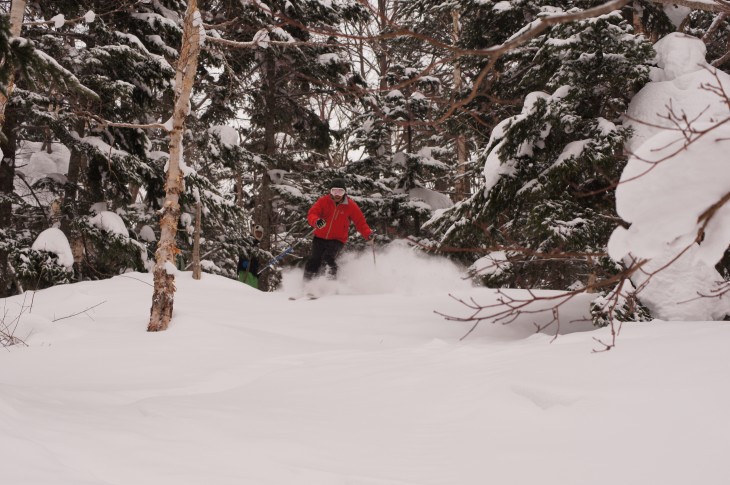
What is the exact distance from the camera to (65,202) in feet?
32.2

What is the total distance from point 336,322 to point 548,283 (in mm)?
7499

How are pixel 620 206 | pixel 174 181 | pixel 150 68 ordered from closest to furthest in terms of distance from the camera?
pixel 620 206 < pixel 174 181 < pixel 150 68

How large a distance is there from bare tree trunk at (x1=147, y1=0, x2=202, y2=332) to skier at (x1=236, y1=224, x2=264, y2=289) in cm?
683

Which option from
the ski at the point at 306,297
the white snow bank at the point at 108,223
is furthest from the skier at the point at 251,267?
the ski at the point at 306,297

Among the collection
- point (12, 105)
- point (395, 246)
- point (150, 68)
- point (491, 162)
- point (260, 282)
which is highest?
point (150, 68)

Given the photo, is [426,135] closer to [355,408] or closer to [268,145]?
[268,145]

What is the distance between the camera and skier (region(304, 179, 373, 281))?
9.12m

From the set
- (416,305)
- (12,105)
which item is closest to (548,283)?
(416,305)

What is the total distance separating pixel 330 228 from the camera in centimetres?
909

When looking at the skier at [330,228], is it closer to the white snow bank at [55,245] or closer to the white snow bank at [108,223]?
the white snow bank at [108,223]

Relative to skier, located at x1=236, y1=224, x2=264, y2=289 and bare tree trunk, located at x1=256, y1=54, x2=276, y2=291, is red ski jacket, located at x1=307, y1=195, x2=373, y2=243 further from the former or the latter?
bare tree trunk, located at x1=256, y1=54, x2=276, y2=291

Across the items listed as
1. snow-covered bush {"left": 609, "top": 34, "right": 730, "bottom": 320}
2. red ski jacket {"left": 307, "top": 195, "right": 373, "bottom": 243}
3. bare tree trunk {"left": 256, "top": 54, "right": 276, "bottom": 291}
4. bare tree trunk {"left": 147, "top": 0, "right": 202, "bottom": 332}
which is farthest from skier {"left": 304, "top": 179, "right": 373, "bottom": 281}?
snow-covered bush {"left": 609, "top": 34, "right": 730, "bottom": 320}

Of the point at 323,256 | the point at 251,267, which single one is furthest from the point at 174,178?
the point at 251,267

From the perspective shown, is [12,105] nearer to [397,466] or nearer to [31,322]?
[31,322]
